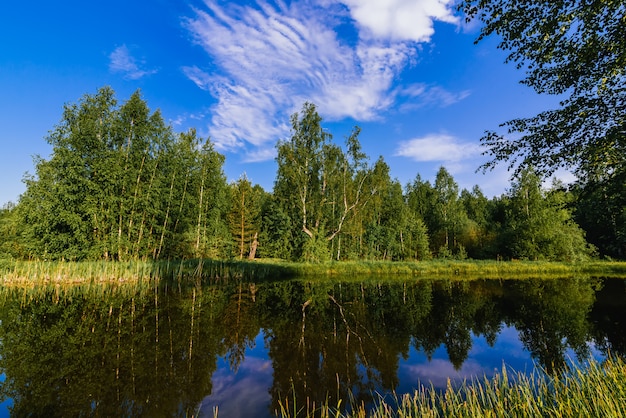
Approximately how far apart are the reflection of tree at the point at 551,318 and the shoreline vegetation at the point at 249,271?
28.3ft

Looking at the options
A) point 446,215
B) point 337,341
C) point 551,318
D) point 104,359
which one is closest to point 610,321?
point 551,318

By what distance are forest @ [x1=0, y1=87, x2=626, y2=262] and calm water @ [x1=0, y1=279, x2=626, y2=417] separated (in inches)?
190

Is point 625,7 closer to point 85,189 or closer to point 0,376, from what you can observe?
point 0,376

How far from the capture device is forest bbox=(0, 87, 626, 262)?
23734 mm

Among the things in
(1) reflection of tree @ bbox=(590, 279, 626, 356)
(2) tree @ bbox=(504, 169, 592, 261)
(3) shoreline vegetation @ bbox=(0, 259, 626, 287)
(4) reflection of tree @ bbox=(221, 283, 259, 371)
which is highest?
(2) tree @ bbox=(504, 169, 592, 261)

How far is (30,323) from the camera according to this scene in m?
10.3

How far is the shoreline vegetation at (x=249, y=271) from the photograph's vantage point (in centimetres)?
1814

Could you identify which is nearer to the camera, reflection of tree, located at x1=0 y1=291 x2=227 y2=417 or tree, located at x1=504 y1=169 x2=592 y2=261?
reflection of tree, located at x1=0 y1=291 x2=227 y2=417

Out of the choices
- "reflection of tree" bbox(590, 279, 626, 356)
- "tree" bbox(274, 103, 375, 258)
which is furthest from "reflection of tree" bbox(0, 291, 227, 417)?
"tree" bbox(274, 103, 375, 258)

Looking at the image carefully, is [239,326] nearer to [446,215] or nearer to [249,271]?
[249,271]

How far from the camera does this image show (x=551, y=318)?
1233 centimetres

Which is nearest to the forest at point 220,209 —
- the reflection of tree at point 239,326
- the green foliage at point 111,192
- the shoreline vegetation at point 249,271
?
the green foliage at point 111,192

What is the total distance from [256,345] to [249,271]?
56.6 feet

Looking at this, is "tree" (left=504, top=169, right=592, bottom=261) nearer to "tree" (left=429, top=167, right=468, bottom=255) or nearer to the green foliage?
"tree" (left=429, top=167, right=468, bottom=255)
